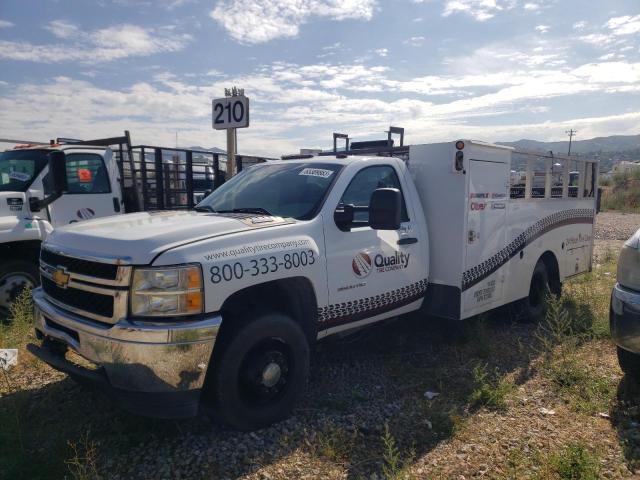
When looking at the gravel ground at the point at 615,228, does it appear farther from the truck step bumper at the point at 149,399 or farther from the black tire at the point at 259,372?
the truck step bumper at the point at 149,399

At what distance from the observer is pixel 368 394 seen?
4121 millimetres

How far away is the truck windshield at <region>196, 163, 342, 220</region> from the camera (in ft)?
12.9

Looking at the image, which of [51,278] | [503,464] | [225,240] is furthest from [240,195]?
[503,464]

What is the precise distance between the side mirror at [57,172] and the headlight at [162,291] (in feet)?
11.1

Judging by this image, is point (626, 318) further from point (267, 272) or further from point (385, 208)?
point (267, 272)

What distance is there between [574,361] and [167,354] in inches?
145

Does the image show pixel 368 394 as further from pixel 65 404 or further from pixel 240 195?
pixel 65 404

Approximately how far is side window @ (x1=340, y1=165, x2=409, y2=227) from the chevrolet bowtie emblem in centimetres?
208

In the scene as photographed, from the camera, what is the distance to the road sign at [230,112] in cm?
693

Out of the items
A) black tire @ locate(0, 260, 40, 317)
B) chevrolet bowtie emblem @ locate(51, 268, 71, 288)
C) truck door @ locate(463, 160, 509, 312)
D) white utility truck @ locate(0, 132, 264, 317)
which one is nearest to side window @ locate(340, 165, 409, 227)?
truck door @ locate(463, 160, 509, 312)

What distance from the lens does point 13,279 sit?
5.46m

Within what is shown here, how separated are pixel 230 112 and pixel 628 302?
5498 millimetres

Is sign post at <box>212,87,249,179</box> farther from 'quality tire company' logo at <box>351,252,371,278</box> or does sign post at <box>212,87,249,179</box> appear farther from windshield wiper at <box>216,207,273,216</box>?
'quality tire company' logo at <box>351,252,371,278</box>

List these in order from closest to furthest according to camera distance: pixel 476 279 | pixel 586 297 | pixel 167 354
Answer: pixel 167 354
pixel 476 279
pixel 586 297
